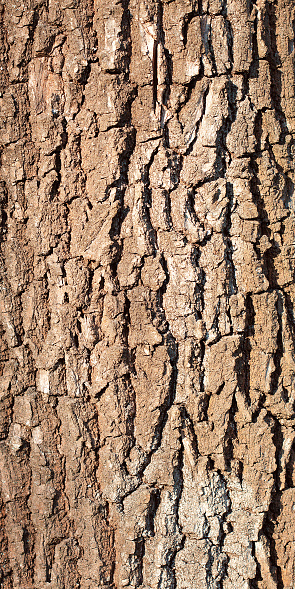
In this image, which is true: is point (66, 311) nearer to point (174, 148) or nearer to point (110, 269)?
point (110, 269)

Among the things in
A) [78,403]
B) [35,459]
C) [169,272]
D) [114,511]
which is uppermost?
[169,272]

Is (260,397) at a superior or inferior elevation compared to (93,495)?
superior

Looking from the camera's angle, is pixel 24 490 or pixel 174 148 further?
pixel 24 490

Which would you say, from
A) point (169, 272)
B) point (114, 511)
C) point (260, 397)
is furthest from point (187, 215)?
point (114, 511)

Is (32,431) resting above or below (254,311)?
below

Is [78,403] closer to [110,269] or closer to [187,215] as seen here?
[110,269]

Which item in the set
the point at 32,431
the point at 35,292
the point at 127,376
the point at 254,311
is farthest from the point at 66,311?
the point at 254,311
